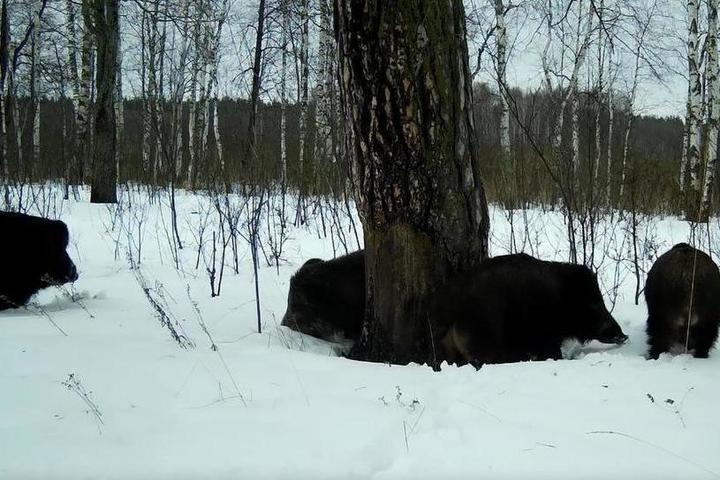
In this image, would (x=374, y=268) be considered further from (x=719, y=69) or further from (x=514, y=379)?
(x=719, y=69)

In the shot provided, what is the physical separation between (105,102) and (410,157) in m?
10.0

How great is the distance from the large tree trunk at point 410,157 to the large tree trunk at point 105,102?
31.1ft

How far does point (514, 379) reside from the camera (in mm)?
2680

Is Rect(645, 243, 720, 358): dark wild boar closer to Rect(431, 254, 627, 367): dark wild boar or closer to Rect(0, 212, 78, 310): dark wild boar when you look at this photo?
Rect(431, 254, 627, 367): dark wild boar

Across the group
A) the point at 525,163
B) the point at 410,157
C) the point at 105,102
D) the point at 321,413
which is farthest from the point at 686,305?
the point at 105,102

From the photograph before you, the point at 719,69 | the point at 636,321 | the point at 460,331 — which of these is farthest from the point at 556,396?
the point at 719,69

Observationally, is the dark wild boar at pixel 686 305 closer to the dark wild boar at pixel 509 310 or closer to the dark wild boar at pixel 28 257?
the dark wild boar at pixel 509 310

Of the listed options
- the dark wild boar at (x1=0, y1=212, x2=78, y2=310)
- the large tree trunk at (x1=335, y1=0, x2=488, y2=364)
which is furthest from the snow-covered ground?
the dark wild boar at (x1=0, y1=212, x2=78, y2=310)

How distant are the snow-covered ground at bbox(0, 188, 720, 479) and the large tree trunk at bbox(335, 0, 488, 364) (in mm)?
465

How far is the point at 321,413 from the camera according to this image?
2.28 meters

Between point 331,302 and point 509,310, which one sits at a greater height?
point 509,310

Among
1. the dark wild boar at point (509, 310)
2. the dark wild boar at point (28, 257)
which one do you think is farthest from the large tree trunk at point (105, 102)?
the dark wild boar at point (509, 310)

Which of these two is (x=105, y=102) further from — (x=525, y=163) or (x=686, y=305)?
(x=686, y=305)

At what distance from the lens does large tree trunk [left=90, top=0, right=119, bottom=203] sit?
36.3ft
